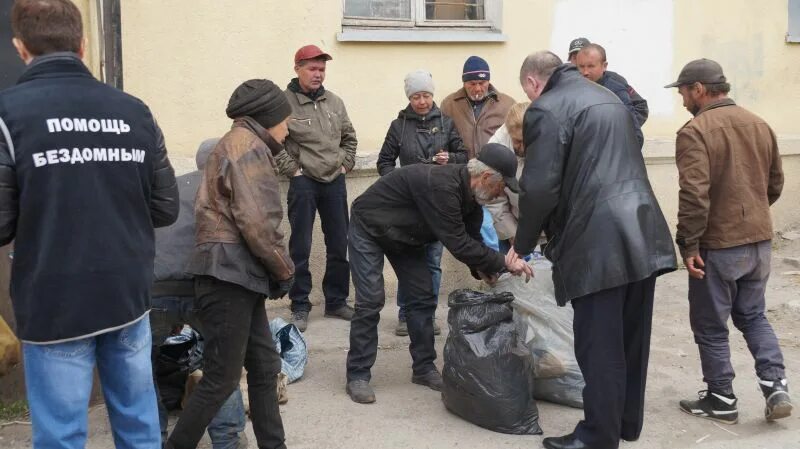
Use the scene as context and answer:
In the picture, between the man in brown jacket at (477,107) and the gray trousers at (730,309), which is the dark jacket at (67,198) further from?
the man in brown jacket at (477,107)

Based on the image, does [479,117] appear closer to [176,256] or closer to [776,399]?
[776,399]

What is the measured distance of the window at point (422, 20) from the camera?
681 centimetres

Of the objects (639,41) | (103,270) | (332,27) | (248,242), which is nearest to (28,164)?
(103,270)

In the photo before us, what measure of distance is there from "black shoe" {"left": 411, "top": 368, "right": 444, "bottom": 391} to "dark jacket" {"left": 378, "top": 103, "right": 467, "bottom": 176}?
1716 millimetres

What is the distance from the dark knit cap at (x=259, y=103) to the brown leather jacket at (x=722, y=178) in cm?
210

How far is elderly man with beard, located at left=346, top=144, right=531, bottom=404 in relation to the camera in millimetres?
4512

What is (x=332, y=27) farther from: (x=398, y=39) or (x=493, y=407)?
(x=493, y=407)

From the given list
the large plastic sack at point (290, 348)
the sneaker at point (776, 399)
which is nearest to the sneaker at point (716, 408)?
the sneaker at point (776, 399)

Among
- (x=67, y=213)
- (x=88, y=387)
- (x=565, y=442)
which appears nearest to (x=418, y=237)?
(x=565, y=442)

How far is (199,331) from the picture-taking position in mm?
3930

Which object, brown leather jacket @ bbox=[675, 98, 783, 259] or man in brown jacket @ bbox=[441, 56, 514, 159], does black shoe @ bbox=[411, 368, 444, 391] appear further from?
man in brown jacket @ bbox=[441, 56, 514, 159]

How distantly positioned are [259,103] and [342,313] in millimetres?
2965

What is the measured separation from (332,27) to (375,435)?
3418 mm

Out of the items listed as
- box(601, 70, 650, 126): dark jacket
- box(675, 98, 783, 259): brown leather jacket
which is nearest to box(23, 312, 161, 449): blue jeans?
box(675, 98, 783, 259): brown leather jacket
